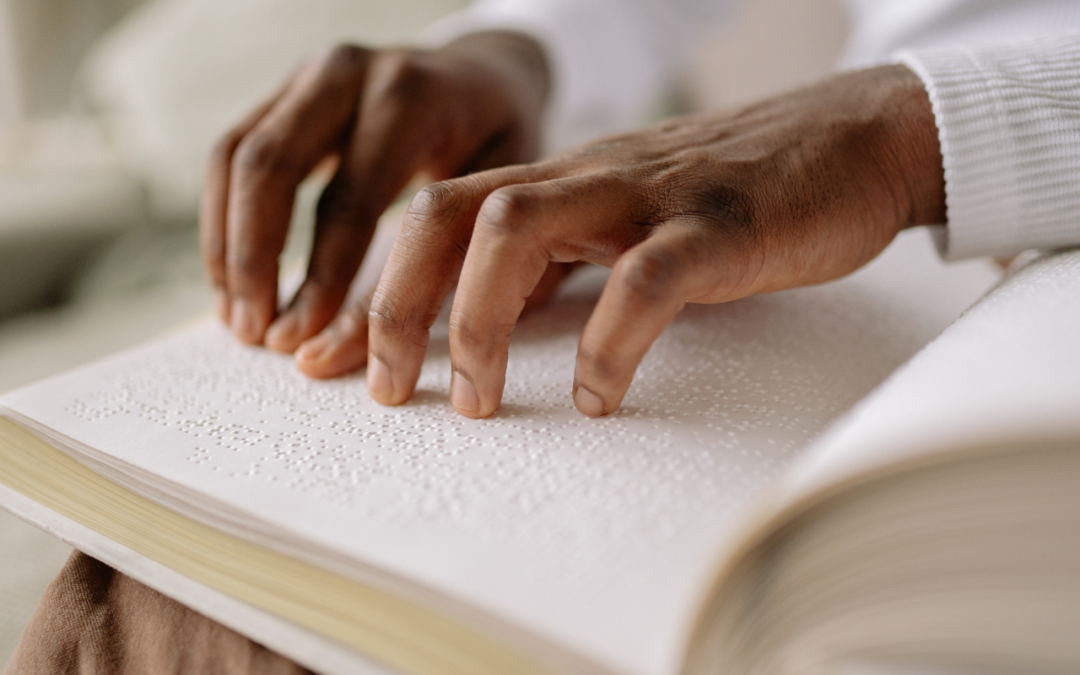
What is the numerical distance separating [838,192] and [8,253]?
2.98ft

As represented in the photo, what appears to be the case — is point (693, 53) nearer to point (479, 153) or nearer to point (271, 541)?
point (479, 153)

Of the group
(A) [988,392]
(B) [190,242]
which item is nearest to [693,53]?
(B) [190,242]

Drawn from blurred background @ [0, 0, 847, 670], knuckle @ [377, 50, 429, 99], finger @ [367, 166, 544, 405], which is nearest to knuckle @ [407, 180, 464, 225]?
finger @ [367, 166, 544, 405]

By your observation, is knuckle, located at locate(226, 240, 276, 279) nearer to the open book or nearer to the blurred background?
the open book

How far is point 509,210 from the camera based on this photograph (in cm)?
30

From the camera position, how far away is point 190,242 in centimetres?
98

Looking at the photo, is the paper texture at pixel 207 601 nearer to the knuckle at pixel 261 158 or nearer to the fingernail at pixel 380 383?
the fingernail at pixel 380 383

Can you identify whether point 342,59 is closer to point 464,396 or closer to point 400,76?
point 400,76

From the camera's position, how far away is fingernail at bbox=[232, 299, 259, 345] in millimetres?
426

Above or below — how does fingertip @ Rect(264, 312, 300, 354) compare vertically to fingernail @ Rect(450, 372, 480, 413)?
below

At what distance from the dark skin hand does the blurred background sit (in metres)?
0.56

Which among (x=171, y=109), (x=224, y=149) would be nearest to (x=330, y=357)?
(x=224, y=149)

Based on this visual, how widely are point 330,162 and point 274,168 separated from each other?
0.09 meters

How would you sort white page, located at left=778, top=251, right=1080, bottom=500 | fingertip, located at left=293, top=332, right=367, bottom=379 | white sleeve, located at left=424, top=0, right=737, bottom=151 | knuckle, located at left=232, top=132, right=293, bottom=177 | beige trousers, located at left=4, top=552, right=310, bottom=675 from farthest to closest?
white sleeve, located at left=424, top=0, right=737, bottom=151
knuckle, located at left=232, top=132, right=293, bottom=177
fingertip, located at left=293, top=332, right=367, bottom=379
beige trousers, located at left=4, top=552, right=310, bottom=675
white page, located at left=778, top=251, right=1080, bottom=500
